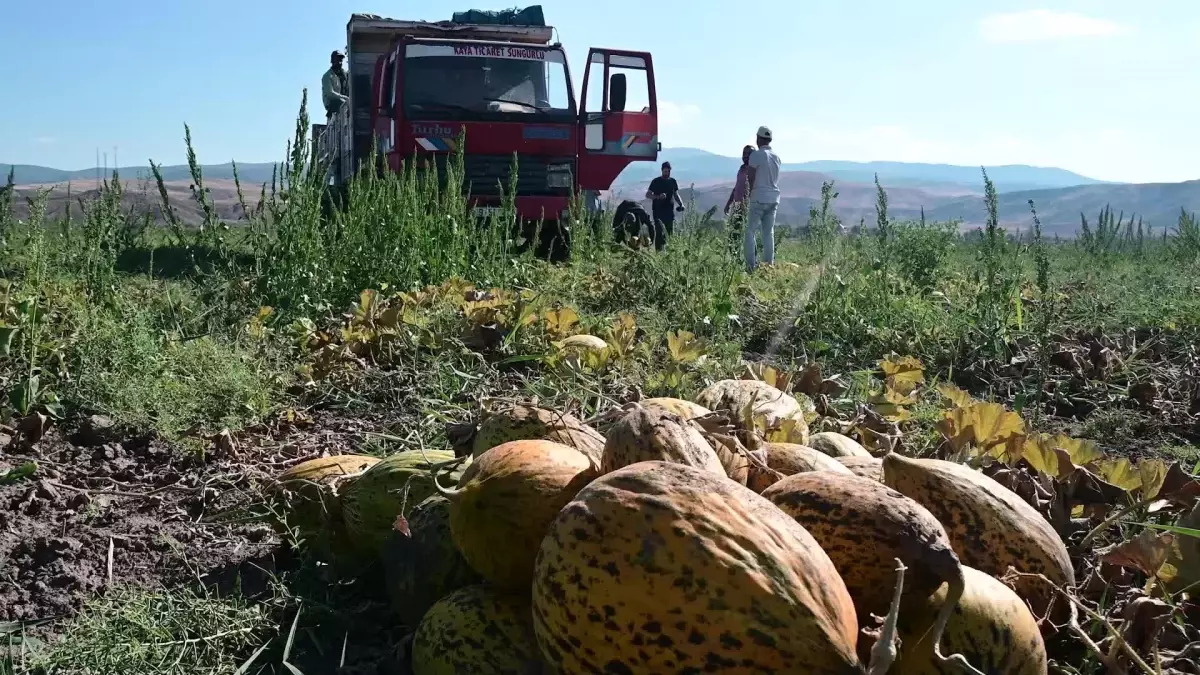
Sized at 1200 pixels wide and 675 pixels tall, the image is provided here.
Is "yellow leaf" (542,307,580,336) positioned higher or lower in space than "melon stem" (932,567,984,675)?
higher

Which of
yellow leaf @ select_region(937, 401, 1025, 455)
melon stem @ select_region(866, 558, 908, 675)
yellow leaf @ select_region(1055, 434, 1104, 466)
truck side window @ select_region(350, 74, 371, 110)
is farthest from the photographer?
truck side window @ select_region(350, 74, 371, 110)

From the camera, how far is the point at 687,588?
124 cm

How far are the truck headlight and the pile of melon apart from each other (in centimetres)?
1003

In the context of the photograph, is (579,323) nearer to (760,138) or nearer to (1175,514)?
(1175,514)

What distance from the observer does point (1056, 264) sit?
12672mm

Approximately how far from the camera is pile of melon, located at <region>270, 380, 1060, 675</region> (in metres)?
1.22

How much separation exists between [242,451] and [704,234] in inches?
172

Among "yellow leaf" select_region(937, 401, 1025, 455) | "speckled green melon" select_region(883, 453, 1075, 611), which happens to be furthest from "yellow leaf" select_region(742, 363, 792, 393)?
"speckled green melon" select_region(883, 453, 1075, 611)

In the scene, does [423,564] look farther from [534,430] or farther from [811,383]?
[811,383]

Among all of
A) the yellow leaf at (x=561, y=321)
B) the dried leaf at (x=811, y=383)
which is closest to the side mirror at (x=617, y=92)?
the yellow leaf at (x=561, y=321)

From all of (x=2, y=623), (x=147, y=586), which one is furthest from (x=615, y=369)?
(x=2, y=623)

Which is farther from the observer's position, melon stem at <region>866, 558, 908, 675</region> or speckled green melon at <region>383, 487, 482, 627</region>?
speckled green melon at <region>383, 487, 482, 627</region>

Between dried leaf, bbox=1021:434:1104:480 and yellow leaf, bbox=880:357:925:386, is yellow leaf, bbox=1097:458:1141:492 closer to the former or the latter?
dried leaf, bbox=1021:434:1104:480

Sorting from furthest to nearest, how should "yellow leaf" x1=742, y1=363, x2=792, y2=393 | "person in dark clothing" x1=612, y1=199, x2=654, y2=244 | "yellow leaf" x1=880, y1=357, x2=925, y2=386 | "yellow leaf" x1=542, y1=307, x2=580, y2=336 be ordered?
"person in dark clothing" x1=612, y1=199, x2=654, y2=244, "yellow leaf" x1=542, y1=307, x2=580, y2=336, "yellow leaf" x1=880, y1=357, x2=925, y2=386, "yellow leaf" x1=742, y1=363, x2=792, y2=393
